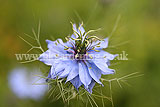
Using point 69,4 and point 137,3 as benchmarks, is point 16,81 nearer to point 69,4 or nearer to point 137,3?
point 69,4

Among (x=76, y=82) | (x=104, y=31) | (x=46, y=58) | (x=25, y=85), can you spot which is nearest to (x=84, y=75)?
(x=76, y=82)

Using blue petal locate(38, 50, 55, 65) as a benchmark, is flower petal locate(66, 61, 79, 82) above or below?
below

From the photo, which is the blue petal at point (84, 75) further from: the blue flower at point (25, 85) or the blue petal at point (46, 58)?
the blue flower at point (25, 85)

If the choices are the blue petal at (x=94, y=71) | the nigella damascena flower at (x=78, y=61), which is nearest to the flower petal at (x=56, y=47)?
the nigella damascena flower at (x=78, y=61)

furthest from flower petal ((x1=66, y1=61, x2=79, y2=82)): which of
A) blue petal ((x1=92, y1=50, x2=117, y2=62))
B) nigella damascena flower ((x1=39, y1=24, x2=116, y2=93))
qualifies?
blue petal ((x1=92, y1=50, x2=117, y2=62))

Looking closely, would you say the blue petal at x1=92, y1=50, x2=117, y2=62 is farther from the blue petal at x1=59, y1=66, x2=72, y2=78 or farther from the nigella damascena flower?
the blue petal at x1=59, y1=66, x2=72, y2=78

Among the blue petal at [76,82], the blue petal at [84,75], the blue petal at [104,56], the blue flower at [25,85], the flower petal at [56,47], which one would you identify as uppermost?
the flower petal at [56,47]

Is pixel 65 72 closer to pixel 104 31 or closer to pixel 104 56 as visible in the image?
pixel 104 56
